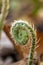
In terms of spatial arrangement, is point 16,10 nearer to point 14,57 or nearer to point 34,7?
point 34,7

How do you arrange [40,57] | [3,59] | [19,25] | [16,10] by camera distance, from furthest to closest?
[16,10] → [3,59] → [40,57] → [19,25]

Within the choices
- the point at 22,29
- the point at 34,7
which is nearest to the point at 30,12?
the point at 34,7

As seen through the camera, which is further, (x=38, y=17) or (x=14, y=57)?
(x=38, y=17)

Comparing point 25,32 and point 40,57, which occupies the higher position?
point 25,32

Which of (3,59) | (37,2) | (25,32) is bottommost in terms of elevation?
(3,59)

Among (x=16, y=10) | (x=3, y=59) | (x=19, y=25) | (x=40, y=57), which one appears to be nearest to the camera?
(x=19, y=25)

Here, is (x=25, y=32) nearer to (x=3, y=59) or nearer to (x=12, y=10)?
(x=3, y=59)
